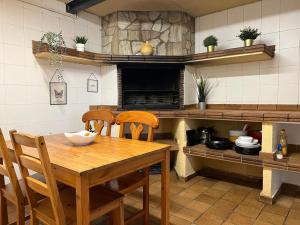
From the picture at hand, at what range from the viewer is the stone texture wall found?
9.89 ft

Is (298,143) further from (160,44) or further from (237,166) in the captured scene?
(160,44)

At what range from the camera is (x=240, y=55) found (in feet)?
7.95

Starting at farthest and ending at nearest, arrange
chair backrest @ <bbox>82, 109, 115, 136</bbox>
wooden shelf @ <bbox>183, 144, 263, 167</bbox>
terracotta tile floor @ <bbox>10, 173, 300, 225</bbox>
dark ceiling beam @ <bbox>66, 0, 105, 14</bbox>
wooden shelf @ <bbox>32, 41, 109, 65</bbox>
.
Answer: dark ceiling beam @ <bbox>66, 0, 105, 14</bbox>
wooden shelf @ <bbox>32, 41, 109, 65</bbox>
wooden shelf @ <bbox>183, 144, 263, 167</bbox>
chair backrest @ <bbox>82, 109, 115, 136</bbox>
terracotta tile floor @ <bbox>10, 173, 300, 225</bbox>

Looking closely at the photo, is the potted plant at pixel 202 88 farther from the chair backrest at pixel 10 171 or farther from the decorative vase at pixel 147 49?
the chair backrest at pixel 10 171

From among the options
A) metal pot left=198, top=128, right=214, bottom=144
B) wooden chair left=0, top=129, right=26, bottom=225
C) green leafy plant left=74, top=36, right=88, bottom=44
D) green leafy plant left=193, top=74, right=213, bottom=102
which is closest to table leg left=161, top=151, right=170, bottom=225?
wooden chair left=0, top=129, right=26, bottom=225

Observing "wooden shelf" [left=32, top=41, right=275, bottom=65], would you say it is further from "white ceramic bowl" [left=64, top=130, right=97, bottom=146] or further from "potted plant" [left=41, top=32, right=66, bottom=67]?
"white ceramic bowl" [left=64, top=130, right=97, bottom=146]

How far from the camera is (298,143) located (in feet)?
7.98

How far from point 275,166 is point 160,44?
2029 millimetres

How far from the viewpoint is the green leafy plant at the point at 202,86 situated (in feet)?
9.93

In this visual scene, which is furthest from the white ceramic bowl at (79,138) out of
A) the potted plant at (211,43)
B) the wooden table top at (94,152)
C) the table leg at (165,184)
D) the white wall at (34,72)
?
the potted plant at (211,43)

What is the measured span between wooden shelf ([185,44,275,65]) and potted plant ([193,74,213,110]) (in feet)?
1.08

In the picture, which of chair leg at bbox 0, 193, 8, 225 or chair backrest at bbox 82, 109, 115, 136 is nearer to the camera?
chair leg at bbox 0, 193, 8, 225

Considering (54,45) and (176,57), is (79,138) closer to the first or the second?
(54,45)

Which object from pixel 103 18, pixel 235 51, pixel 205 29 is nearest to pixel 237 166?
pixel 235 51
